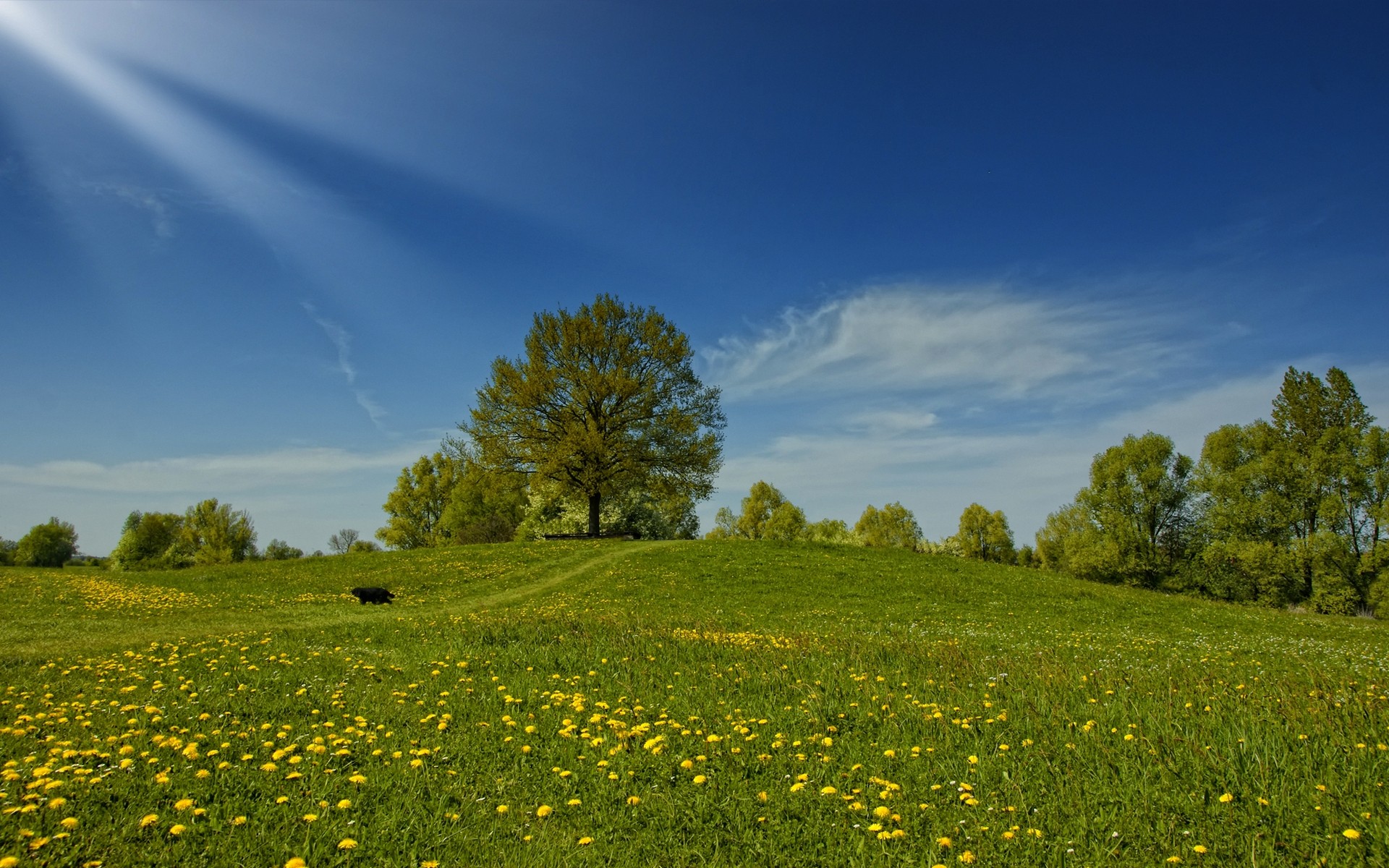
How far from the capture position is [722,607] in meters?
22.6

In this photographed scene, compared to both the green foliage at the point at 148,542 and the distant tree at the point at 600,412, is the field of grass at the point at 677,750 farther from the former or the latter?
the green foliage at the point at 148,542

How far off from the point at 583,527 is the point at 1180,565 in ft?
156

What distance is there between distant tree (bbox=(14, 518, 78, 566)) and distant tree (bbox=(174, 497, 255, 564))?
21146 mm

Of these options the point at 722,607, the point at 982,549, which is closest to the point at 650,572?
the point at 722,607

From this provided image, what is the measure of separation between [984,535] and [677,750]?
8089cm

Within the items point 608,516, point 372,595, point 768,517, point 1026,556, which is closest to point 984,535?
point 1026,556

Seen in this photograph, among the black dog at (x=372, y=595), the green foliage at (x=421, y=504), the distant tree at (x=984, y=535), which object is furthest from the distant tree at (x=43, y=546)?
the distant tree at (x=984, y=535)

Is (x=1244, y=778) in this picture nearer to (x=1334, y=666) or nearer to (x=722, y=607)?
(x=1334, y=666)

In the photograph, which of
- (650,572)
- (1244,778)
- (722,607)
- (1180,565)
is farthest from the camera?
(1180,565)

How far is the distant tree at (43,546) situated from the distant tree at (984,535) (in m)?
112

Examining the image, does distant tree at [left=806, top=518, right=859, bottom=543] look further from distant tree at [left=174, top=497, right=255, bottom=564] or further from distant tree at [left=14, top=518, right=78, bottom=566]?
distant tree at [left=14, top=518, right=78, bottom=566]

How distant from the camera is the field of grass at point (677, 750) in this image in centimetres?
463

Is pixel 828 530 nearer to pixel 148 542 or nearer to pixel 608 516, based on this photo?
pixel 608 516

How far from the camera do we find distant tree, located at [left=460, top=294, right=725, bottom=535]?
4300 centimetres
